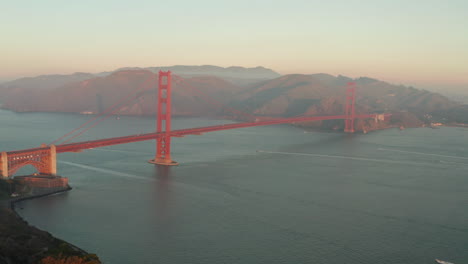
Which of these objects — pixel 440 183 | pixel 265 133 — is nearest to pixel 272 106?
pixel 265 133

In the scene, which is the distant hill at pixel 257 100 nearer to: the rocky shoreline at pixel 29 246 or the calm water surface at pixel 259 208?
the calm water surface at pixel 259 208

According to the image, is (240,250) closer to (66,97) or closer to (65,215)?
(65,215)

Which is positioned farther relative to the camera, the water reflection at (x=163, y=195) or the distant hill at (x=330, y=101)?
the distant hill at (x=330, y=101)

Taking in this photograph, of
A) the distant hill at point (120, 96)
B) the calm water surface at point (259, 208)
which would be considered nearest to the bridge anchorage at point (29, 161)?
the calm water surface at point (259, 208)

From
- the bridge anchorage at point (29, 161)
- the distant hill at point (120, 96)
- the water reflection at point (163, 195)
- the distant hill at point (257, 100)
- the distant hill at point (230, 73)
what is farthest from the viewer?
the distant hill at point (230, 73)

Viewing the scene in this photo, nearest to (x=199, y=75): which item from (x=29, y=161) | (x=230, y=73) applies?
(x=230, y=73)

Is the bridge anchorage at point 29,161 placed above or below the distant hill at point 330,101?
below

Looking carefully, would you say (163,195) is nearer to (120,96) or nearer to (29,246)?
(29,246)
